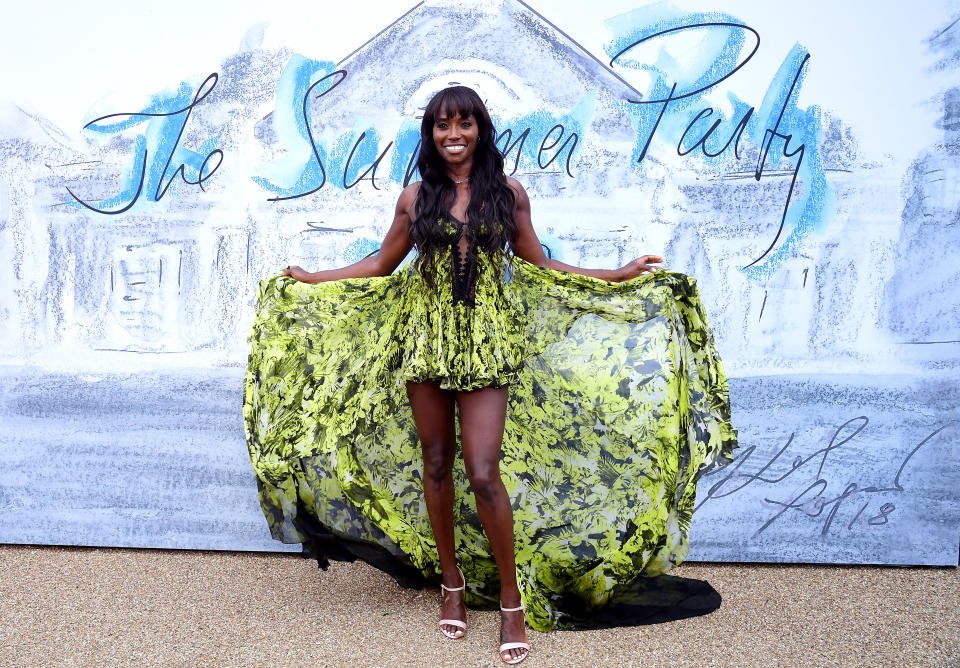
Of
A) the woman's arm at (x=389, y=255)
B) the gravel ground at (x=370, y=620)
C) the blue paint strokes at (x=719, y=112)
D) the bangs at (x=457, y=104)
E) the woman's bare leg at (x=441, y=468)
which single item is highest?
the blue paint strokes at (x=719, y=112)

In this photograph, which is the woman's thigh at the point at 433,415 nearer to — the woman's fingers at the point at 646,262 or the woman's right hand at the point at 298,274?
the woman's right hand at the point at 298,274

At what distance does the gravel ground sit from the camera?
286 cm

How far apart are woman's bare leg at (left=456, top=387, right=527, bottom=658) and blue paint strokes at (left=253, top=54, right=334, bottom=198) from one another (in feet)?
5.14

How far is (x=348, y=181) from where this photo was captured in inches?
152

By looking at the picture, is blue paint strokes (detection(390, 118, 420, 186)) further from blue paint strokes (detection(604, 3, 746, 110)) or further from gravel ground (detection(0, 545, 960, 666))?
gravel ground (detection(0, 545, 960, 666))

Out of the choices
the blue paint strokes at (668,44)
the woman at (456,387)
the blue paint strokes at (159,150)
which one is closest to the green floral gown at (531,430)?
the woman at (456,387)

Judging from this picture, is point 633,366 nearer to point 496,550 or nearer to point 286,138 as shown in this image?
point 496,550

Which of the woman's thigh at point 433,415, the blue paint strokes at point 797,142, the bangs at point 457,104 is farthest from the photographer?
the blue paint strokes at point 797,142

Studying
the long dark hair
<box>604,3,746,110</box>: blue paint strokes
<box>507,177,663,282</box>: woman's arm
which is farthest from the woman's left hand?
<box>604,3,746,110</box>: blue paint strokes

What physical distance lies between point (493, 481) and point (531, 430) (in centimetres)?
50

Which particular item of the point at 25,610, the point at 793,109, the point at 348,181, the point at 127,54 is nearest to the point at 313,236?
the point at 348,181

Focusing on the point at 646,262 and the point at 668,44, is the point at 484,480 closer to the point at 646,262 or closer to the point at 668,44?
the point at 646,262

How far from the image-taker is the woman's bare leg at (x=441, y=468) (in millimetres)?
2975

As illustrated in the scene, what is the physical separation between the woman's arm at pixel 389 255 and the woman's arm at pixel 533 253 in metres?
0.39
